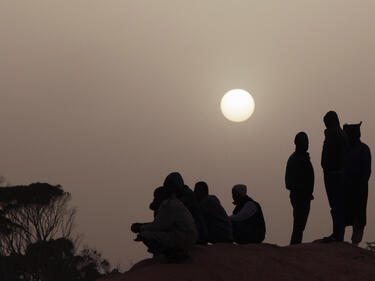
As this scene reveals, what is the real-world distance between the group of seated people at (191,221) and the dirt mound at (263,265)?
381 millimetres

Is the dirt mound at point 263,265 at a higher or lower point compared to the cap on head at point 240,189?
lower

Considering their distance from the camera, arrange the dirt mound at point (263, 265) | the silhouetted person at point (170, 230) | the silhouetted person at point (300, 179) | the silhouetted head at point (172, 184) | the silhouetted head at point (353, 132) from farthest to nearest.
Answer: the silhouetted person at point (300, 179) < the silhouetted head at point (353, 132) < the silhouetted head at point (172, 184) < the silhouetted person at point (170, 230) < the dirt mound at point (263, 265)

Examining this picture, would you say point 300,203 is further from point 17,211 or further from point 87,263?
point 87,263

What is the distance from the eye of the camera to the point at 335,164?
14750 mm

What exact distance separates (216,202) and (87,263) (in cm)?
4272

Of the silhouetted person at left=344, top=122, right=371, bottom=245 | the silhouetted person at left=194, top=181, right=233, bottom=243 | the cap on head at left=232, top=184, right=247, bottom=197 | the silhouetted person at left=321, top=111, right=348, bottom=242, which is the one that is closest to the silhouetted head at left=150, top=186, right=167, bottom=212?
the silhouetted person at left=194, top=181, right=233, bottom=243

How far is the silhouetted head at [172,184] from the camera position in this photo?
11.9 metres

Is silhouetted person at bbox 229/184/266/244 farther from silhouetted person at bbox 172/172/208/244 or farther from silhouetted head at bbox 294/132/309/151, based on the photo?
silhouetted head at bbox 294/132/309/151

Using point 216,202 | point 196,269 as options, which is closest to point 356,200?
point 216,202

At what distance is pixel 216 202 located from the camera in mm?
14328

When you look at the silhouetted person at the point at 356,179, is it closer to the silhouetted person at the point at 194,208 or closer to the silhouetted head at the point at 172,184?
the silhouetted person at the point at 194,208

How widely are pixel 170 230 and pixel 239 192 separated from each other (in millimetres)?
3717

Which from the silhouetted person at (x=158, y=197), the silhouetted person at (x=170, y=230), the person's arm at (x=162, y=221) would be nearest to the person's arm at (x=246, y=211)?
the silhouetted person at (x=158, y=197)

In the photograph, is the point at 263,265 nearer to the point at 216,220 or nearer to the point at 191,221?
the point at 191,221
